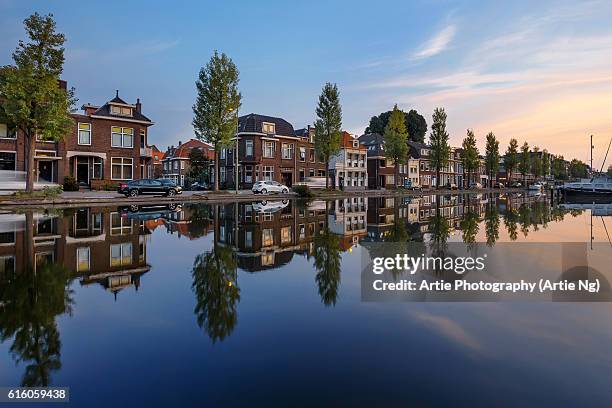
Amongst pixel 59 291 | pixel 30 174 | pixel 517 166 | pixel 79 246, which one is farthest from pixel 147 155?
pixel 517 166

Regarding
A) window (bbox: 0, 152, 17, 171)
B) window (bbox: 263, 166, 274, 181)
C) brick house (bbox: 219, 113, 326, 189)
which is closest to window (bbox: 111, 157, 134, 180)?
window (bbox: 0, 152, 17, 171)

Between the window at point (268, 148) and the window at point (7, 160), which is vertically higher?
the window at point (268, 148)

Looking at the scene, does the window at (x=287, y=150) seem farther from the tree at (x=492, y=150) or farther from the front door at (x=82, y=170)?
the tree at (x=492, y=150)

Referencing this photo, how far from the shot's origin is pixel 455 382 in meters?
3.63

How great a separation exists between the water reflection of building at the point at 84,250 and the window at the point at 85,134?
1223 inches

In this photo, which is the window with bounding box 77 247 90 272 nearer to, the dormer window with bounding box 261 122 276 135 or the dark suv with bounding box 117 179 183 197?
the dark suv with bounding box 117 179 183 197

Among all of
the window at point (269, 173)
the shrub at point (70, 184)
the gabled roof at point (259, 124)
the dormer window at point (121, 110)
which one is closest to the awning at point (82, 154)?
the shrub at point (70, 184)

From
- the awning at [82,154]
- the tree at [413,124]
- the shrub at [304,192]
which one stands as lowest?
the shrub at [304,192]

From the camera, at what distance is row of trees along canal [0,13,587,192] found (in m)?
26.5

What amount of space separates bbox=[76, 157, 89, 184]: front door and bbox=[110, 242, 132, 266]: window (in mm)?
38004

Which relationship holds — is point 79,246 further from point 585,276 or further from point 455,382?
point 585,276

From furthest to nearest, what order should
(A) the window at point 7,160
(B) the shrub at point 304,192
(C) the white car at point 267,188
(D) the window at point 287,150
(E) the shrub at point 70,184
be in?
1. (D) the window at point 287,150
2. (C) the white car at point 267,188
3. (B) the shrub at point 304,192
4. (E) the shrub at point 70,184
5. (A) the window at point 7,160

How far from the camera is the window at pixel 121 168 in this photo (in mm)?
45250

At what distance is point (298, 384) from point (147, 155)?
48654 millimetres
